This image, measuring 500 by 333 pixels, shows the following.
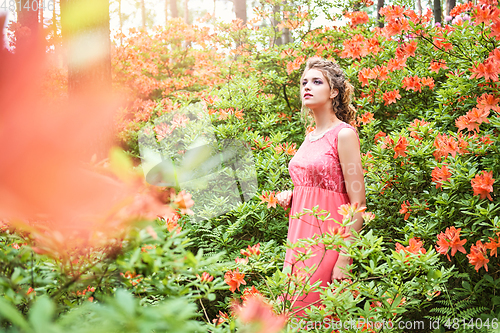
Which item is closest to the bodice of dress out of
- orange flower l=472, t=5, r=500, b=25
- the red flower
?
the red flower

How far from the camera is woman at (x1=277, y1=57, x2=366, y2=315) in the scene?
1843 millimetres

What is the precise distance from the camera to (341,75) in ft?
7.39

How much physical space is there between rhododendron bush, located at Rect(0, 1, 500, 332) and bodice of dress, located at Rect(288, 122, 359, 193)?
0.28 metres

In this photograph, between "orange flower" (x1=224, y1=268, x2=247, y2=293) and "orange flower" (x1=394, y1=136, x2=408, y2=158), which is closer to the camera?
"orange flower" (x1=224, y1=268, x2=247, y2=293)

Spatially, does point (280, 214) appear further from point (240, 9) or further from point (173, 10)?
point (173, 10)

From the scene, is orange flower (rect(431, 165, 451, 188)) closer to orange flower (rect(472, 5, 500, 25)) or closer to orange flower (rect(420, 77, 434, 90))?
orange flower (rect(472, 5, 500, 25))

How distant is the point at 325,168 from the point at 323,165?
2 centimetres

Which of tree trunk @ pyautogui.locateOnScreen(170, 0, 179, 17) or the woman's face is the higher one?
tree trunk @ pyautogui.locateOnScreen(170, 0, 179, 17)

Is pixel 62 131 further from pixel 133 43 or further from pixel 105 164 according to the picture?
pixel 133 43

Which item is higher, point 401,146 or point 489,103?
point 489,103

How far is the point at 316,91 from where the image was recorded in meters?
2.13

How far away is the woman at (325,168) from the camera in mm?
1843

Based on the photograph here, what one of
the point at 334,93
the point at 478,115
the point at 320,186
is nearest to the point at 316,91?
the point at 334,93

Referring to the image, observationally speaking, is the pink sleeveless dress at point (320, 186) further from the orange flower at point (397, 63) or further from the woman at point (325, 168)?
the orange flower at point (397, 63)
